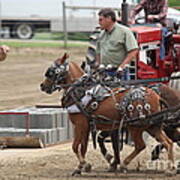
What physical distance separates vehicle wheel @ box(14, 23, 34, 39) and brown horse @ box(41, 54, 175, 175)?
93.2 feet

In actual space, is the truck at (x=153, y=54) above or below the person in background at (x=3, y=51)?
below

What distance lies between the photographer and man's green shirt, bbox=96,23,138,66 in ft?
35.3

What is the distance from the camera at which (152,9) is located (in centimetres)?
1535

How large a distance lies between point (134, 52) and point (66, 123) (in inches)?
117

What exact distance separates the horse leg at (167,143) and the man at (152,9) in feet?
16.5

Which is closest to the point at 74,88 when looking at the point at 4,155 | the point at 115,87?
the point at 115,87

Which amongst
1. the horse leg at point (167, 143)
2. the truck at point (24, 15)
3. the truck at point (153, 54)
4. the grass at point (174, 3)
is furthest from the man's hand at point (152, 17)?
the truck at point (24, 15)

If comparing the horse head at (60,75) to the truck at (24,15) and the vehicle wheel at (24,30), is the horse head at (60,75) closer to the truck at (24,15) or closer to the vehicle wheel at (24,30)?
the truck at (24,15)

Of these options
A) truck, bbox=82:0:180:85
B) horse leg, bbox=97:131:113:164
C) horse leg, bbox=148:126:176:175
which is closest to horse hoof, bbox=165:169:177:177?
horse leg, bbox=148:126:176:175

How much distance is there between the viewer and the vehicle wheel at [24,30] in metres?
39.0

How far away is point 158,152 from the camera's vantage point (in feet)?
36.8

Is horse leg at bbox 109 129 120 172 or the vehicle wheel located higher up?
horse leg at bbox 109 129 120 172

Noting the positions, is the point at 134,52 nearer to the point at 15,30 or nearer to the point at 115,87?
the point at 115,87

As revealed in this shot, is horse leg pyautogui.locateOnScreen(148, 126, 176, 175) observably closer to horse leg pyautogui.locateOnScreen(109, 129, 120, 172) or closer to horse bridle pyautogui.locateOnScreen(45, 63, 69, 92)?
horse leg pyautogui.locateOnScreen(109, 129, 120, 172)
